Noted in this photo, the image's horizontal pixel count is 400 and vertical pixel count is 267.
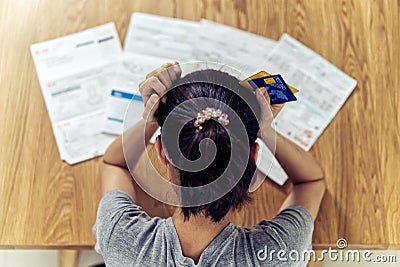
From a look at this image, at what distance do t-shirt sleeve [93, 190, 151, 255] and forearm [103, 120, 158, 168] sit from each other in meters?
0.08

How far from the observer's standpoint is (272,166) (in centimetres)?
108

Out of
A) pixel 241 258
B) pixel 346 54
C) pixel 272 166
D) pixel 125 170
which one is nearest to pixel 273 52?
pixel 346 54

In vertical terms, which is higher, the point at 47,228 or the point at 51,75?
the point at 51,75

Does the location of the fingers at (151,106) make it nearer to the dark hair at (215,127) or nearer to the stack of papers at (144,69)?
the dark hair at (215,127)

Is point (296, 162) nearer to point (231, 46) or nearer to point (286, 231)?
point (286, 231)

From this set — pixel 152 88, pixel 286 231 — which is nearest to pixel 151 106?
pixel 152 88

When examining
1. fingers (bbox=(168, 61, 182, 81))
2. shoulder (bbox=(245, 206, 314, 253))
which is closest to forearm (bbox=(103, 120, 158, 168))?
fingers (bbox=(168, 61, 182, 81))

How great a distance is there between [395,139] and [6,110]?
82 cm

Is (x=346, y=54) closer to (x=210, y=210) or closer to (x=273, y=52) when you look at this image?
(x=273, y=52)

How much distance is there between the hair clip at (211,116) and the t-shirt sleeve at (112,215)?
257mm

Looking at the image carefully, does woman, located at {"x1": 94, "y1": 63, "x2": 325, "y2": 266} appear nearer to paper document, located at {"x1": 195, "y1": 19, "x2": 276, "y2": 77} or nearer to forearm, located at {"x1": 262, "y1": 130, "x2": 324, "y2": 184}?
forearm, located at {"x1": 262, "y1": 130, "x2": 324, "y2": 184}

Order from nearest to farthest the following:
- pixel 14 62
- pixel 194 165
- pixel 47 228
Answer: pixel 194 165
pixel 47 228
pixel 14 62

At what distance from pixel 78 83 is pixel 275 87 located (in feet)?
1.68

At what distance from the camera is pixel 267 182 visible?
3.59 ft
